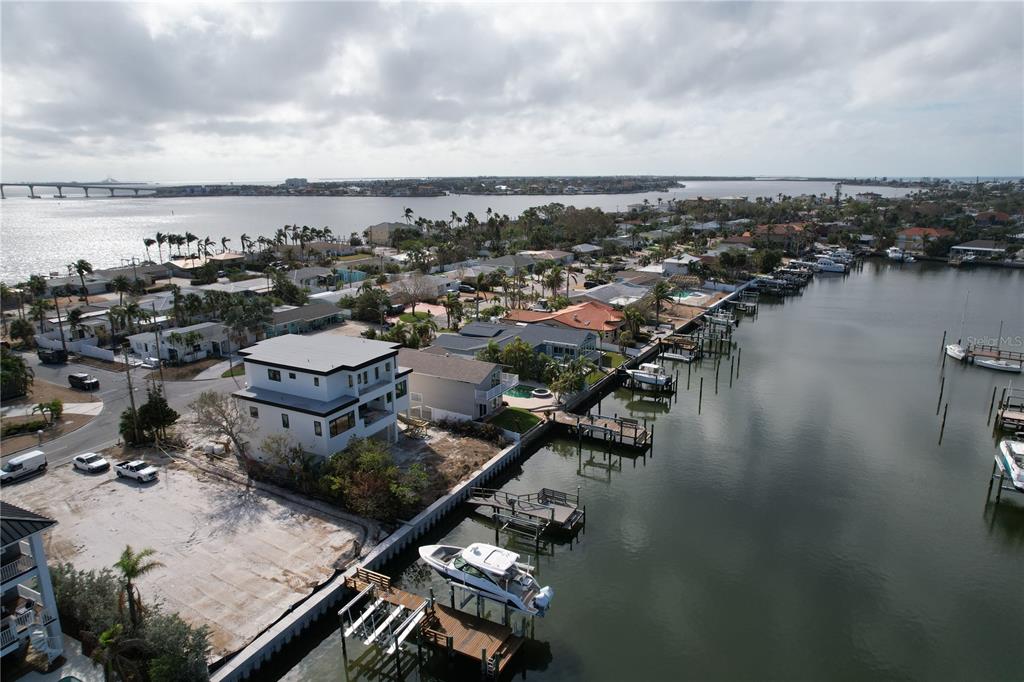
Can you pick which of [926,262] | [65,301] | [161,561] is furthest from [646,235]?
[161,561]

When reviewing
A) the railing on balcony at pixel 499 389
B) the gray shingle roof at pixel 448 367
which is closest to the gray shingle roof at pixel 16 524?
the gray shingle roof at pixel 448 367

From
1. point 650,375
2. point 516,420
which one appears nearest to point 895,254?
point 650,375

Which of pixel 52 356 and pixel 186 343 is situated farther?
pixel 186 343

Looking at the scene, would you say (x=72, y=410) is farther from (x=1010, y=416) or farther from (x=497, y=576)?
(x=1010, y=416)

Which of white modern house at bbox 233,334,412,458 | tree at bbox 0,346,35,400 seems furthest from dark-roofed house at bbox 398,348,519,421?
tree at bbox 0,346,35,400

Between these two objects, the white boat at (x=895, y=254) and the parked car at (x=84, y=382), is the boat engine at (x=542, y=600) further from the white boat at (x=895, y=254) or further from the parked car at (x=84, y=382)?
the white boat at (x=895, y=254)
